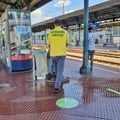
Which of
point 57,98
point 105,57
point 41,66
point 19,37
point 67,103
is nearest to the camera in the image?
point 67,103

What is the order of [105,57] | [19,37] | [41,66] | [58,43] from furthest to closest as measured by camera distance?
[105,57], [19,37], [41,66], [58,43]

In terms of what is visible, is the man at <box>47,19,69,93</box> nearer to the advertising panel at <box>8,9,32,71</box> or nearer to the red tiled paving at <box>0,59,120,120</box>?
the red tiled paving at <box>0,59,120,120</box>

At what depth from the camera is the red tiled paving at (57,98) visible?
172 inches

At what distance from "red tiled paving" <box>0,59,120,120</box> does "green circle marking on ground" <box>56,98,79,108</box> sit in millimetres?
108

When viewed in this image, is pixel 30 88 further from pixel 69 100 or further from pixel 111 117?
pixel 111 117

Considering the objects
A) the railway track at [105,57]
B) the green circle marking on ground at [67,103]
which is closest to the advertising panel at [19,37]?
the green circle marking on ground at [67,103]

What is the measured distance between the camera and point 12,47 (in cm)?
905

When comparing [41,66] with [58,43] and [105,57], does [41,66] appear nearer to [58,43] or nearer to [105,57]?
[58,43]

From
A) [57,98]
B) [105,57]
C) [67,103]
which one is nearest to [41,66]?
[57,98]

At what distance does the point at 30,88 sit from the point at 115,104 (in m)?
2.58

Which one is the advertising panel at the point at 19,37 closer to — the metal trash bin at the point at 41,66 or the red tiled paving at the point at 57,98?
the red tiled paving at the point at 57,98

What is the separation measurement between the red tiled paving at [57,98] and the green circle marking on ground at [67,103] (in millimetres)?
108

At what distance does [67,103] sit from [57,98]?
47 centimetres

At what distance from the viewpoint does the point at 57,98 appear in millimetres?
5461
